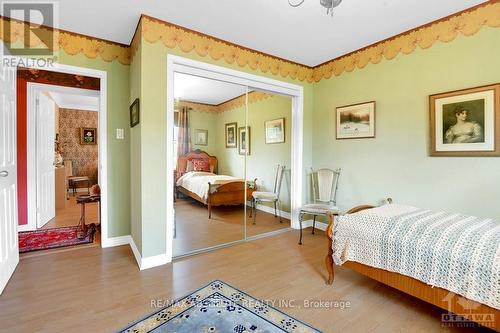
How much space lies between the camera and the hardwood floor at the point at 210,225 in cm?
305

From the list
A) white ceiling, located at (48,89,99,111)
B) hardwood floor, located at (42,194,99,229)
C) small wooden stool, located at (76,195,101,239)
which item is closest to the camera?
small wooden stool, located at (76,195,101,239)

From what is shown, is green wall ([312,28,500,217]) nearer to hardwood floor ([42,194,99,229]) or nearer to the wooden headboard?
the wooden headboard

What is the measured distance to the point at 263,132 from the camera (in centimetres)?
391

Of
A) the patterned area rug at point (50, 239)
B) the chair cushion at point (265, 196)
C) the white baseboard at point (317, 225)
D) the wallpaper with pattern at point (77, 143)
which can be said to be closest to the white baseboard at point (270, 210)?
the chair cushion at point (265, 196)

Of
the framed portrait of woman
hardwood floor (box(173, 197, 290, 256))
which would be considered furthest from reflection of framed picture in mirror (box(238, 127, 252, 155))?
the framed portrait of woman

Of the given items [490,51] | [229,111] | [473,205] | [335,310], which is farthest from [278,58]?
[335,310]

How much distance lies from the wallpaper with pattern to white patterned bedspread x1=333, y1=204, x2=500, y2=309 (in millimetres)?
7843

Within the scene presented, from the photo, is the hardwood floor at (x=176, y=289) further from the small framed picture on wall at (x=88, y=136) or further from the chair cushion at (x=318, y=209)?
the small framed picture on wall at (x=88, y=136)

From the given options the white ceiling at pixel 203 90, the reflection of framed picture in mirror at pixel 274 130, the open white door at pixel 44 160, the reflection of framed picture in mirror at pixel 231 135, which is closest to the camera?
the white ceiling at pixel 203 90

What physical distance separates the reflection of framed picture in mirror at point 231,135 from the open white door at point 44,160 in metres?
2.82

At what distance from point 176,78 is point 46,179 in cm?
317

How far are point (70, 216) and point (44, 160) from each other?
3.84ft

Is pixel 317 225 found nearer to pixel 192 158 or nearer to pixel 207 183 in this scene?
pixel 207 183

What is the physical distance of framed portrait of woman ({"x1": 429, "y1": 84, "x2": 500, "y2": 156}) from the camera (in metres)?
2.30
